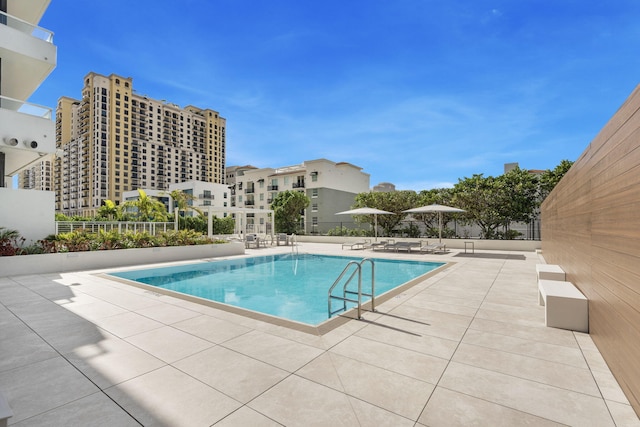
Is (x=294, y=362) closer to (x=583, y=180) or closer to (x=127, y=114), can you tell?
(x=583, y=180)

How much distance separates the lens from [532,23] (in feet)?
31.9

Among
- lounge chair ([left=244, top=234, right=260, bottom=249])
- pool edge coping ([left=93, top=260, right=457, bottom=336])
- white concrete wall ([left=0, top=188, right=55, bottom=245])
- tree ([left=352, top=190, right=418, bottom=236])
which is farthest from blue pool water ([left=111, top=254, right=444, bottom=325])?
tree ([left=352, top=190, right=418, bottom=236])

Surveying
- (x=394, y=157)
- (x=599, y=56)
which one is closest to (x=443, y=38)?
(x=599, y=56)

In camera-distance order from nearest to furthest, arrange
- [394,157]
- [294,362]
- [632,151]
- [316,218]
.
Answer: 1. [632,151]
2. [294,362]
3. [394,157]
4. [316,218]

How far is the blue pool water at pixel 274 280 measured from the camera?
793cm

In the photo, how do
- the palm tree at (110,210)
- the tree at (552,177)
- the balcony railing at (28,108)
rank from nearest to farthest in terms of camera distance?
1. the balcony railing at (28,108)
2. the tree at (552,177)
3. the palm tree at (110,210)

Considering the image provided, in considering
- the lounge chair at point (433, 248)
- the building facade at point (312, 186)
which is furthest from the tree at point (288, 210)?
the lounge chair at point (433, 248)

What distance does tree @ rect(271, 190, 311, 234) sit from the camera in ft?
97.4

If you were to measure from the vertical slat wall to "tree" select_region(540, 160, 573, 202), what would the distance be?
58.1 feet

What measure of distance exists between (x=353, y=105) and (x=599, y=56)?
1310 centimetres

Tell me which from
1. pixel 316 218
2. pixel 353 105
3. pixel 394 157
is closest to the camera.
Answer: pixel 353 105

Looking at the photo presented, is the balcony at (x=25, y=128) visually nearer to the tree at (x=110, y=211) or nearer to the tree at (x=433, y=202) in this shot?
the tree at (x=110, y=211)

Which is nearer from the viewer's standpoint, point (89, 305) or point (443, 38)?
point (89, 305)

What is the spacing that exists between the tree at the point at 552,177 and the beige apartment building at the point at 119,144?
97.0 m
